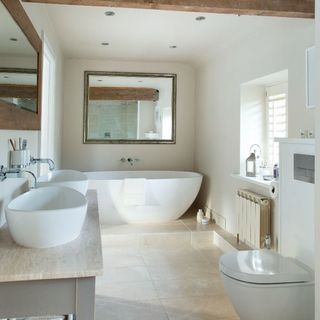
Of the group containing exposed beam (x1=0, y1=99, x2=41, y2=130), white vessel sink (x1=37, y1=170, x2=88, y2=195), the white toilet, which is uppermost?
exposed beam (x1=0, y1=99, x2=41, y2=130)

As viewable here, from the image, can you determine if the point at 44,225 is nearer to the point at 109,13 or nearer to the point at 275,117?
the point at 109,13

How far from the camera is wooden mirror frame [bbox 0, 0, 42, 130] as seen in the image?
165cm

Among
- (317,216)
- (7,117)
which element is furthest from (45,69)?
(317,216)

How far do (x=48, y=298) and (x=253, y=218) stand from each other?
8.13 ft

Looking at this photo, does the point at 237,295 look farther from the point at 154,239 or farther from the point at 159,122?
the point at 159,122

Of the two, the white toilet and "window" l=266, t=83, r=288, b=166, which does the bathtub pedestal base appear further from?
"window" l=266, t=83, r=288, b=166

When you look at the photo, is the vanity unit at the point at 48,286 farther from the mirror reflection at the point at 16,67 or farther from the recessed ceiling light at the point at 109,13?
the recessed ceiling light at the point at 109,13

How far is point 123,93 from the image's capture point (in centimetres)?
512

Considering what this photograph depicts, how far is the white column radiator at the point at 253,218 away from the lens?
10.2 ft

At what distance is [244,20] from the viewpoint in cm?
319

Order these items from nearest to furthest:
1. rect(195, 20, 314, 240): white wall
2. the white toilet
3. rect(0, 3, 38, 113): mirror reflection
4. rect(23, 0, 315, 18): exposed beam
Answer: rect(0, 3, 38, 113): mirror reflection → the white toilet → rect(23, 0, 315, 18): exposed beam → rect(195, 20, 314, 240): white wall

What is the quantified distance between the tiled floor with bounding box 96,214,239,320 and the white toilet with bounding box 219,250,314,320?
0.46 meters

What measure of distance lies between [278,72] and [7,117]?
2367 millimetres

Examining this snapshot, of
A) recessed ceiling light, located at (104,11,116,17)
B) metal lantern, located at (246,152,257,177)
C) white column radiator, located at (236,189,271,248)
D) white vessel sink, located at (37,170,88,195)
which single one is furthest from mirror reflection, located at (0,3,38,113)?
metal lantern, located at (246,152,257,177)
